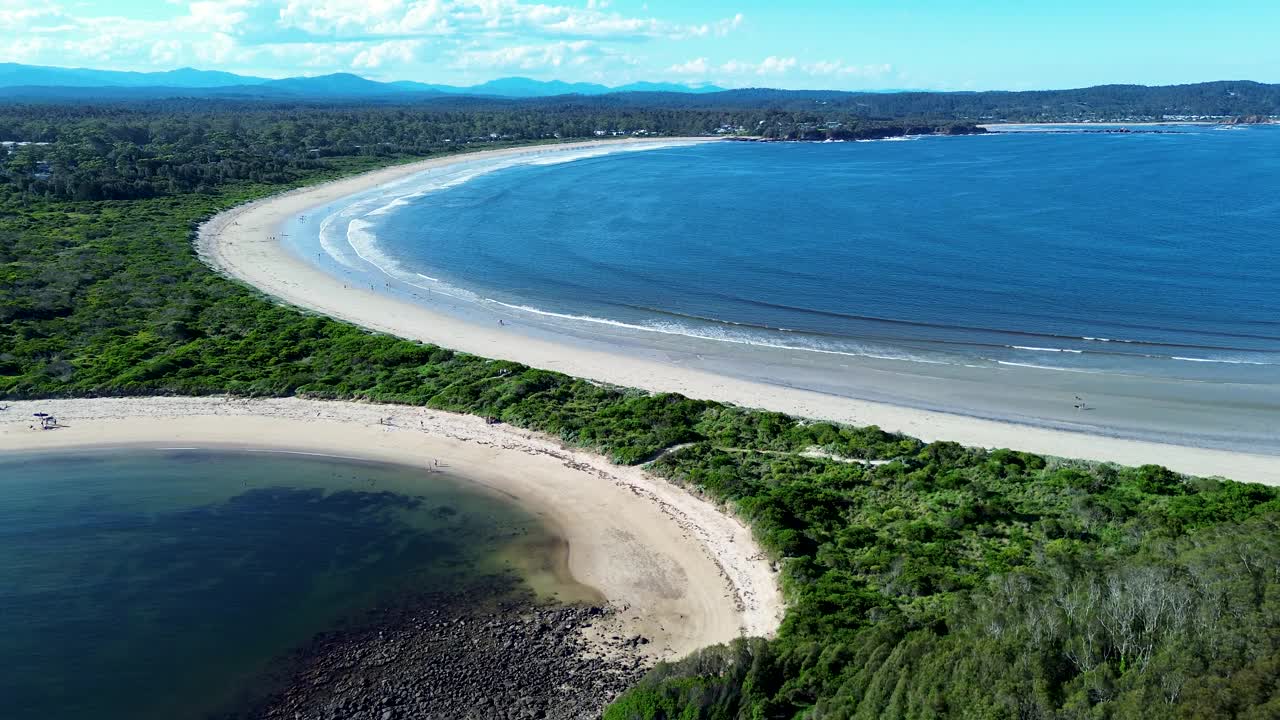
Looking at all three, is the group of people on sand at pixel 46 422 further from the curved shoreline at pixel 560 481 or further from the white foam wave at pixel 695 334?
the white foam wave at pixel 695 334

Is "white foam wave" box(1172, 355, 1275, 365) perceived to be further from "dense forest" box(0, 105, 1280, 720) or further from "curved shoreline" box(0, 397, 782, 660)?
"curved shoreline" box(0, 397, 782, 660)

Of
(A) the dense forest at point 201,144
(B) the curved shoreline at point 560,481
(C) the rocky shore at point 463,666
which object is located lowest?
(C) the rocky shore at point 463,666

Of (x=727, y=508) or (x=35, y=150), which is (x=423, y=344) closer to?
(x=727, y=508)

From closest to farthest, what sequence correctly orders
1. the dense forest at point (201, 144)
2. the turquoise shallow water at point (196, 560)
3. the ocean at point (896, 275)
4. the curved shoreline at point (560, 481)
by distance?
the turquoise shallow water at point (196, 560) → the curved shoreline at point (560, 481) → the ocean at point (896, 275) → the dense forest at point (201, 144)

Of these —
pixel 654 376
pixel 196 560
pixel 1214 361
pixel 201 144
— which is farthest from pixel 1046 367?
pixel 201 144

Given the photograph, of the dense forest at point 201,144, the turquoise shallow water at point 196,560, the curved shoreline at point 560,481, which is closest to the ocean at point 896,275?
the curved shoreline at point 560,481

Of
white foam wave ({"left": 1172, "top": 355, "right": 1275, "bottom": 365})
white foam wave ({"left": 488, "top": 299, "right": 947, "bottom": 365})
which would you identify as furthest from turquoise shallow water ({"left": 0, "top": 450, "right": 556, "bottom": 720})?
white foam wave ({"left": 1172, "top": 355, "right": 1275, "bottom": 365})

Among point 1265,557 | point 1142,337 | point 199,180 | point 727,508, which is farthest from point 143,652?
point 199,180
